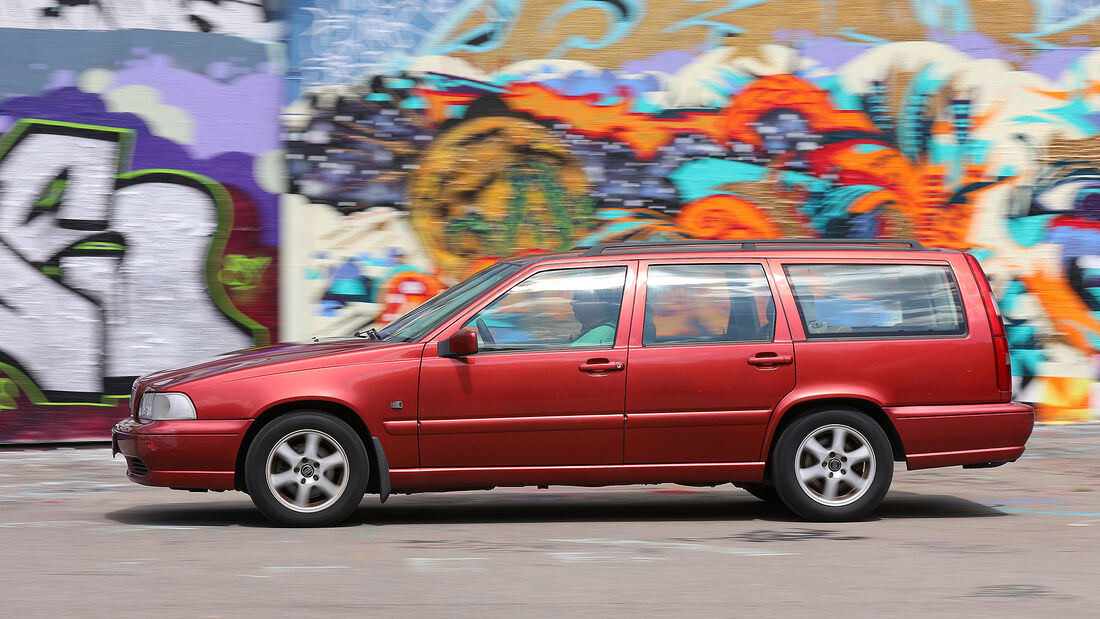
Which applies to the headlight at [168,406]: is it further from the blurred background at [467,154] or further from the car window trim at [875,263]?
the blurred background at [467,154]

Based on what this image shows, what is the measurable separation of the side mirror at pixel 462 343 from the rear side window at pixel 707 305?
980mm

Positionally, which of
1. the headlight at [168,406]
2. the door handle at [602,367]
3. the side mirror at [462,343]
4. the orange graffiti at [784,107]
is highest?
the orange graffiti at [784,107]

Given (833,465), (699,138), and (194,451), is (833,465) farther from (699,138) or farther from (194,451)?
(699,138)

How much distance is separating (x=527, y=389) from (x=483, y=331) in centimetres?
43

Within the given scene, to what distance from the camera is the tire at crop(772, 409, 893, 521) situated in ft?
25.5

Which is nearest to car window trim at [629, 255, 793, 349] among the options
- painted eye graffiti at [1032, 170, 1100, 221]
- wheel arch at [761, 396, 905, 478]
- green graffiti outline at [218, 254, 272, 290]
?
wheel arch at [761, 396, 905, 478]

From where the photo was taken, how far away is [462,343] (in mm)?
7500

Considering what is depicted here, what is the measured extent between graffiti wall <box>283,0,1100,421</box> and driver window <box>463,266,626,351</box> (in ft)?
16.0

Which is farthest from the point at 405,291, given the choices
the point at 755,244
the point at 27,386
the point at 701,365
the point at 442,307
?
the point at 701,365

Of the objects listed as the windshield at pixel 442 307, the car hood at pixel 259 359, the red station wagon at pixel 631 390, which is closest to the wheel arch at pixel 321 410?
the red station wagon at pixel 631 390

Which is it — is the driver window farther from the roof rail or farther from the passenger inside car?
the roof rail

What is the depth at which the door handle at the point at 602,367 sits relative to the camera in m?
7.62

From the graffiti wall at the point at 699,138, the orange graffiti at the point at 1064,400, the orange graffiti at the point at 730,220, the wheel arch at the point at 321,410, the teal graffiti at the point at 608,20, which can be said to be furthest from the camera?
the orange graffiti at the point at 1064,400

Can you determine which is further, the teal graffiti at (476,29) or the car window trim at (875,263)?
the teal graffiti at (476,29)
